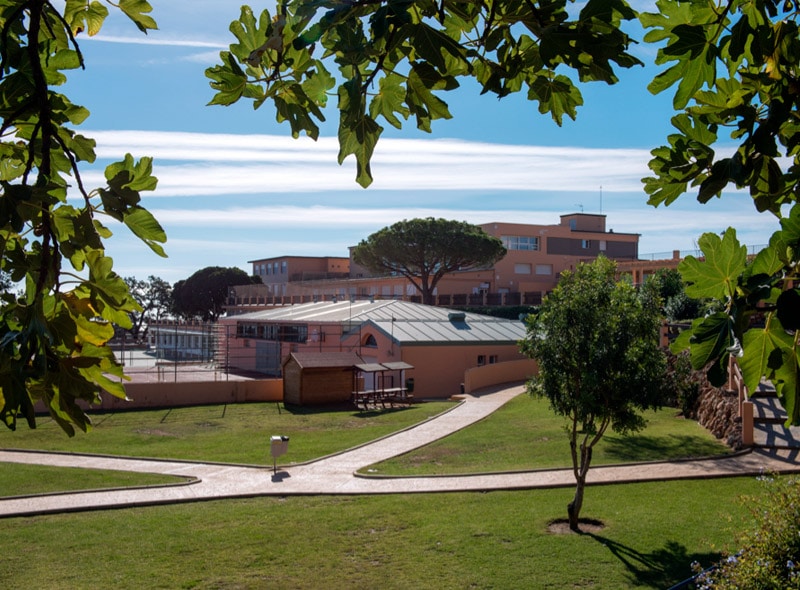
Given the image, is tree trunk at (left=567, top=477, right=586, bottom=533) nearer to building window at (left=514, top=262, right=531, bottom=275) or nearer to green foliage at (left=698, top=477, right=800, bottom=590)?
green foliage at (left=698, top=477, right=800, bottom=590)

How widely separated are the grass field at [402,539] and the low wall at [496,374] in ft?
47.0

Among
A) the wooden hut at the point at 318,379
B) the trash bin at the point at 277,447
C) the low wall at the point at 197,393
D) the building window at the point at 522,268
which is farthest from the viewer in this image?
the building window at the point at 522,268

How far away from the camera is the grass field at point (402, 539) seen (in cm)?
1016

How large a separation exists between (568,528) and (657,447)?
7.05 m

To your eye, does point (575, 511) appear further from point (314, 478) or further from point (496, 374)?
point (496, 374)

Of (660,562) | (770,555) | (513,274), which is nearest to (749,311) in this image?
(770,555)

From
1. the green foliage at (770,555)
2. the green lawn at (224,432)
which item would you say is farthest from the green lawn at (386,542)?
the green lawn at (224,432)

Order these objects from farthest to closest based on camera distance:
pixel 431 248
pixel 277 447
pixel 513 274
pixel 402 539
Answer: pixel 513 274, pixel 431 248, pixel 277 447, pixel 402 539

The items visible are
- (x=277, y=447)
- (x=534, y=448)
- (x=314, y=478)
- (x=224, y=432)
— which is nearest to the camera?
(x=314, y=478)

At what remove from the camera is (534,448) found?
19.2 m

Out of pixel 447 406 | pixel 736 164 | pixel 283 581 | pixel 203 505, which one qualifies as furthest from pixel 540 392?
pixel 447 406

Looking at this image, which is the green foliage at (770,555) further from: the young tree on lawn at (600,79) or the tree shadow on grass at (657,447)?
the tree shadow on grass at (657,447)

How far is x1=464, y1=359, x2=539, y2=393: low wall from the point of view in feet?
108

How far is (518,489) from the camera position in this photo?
15039mm
